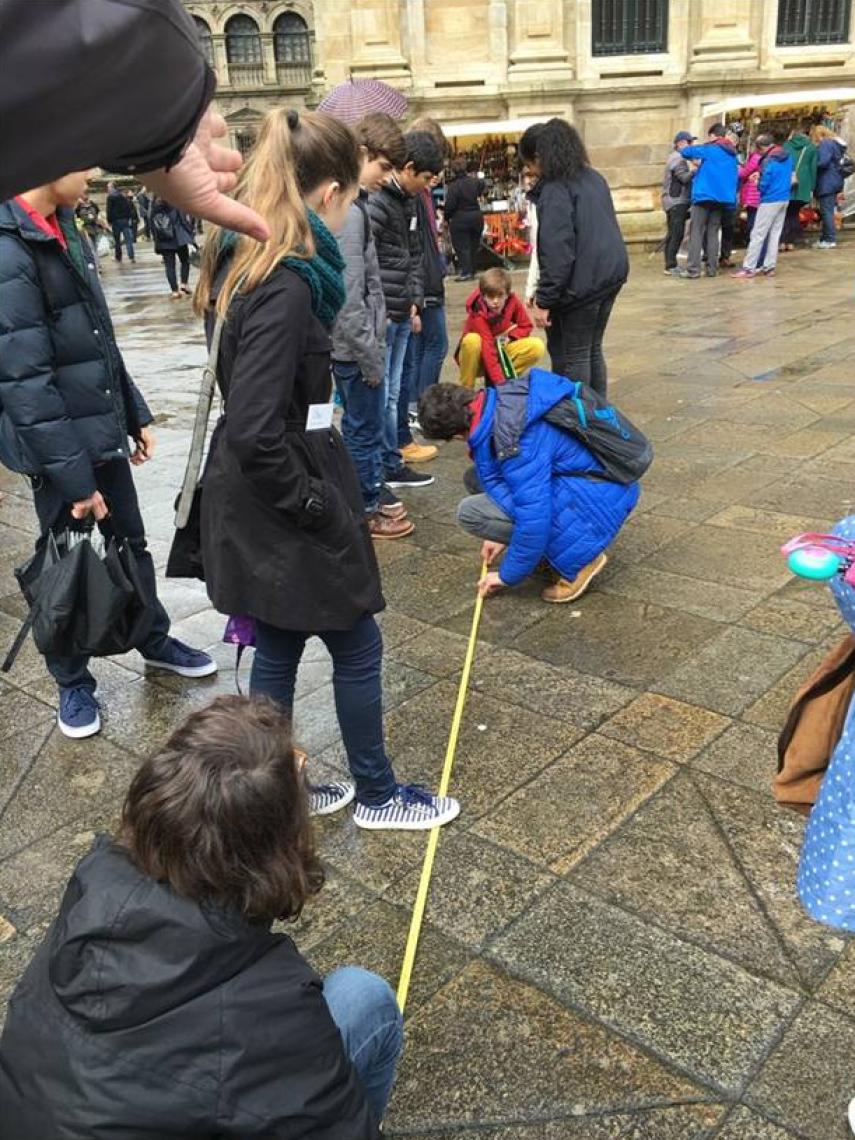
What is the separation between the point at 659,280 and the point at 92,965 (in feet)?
47.6

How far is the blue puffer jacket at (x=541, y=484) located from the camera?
4.12 meters

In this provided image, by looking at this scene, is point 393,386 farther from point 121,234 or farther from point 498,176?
point 121,234

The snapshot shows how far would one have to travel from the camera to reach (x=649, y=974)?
7.87 feet

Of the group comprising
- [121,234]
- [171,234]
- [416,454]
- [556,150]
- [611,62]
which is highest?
[611,62]

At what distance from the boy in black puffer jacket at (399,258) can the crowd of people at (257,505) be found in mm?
19

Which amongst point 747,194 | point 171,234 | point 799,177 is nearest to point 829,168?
point 799,177

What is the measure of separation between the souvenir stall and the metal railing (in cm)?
188

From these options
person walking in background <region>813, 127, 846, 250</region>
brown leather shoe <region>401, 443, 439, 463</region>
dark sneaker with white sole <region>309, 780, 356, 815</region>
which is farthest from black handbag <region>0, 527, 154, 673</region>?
person walking in background <region>813, 127, 846, 250</region>

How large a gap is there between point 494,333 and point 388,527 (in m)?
1.77

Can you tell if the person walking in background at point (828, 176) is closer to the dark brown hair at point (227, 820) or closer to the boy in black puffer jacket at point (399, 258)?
the boy in black puffer jacket at point (399, 258)

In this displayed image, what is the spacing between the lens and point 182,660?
160 inches

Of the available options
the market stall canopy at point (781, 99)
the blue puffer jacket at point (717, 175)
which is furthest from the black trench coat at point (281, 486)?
the market stall canopy at point (781, 99)

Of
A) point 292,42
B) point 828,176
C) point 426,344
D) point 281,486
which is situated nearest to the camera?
point 281,486

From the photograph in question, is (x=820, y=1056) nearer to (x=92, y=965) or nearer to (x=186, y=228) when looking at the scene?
(x=92, y=965)
